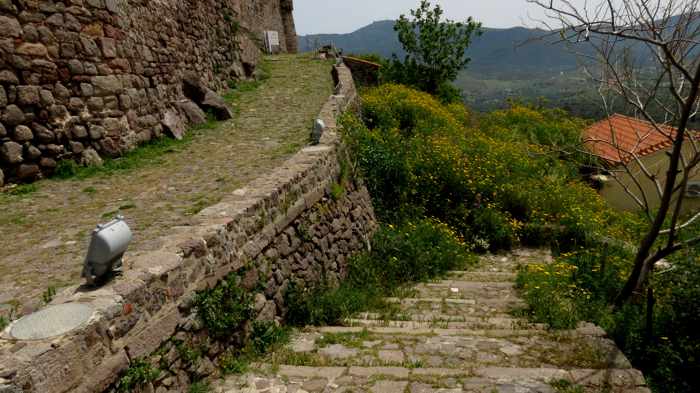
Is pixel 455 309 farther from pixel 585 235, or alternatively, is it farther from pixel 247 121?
pixel 247 121

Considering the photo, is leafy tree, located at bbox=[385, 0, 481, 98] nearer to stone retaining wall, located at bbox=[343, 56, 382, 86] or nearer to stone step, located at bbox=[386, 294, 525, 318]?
stone retaining wall, located at bbox=[343, 56, 382, 86]

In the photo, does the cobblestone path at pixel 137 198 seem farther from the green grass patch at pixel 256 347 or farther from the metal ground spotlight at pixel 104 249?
the green grass patch at pixel 256 347

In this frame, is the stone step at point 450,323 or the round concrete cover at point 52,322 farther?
the stone step at point 450,323

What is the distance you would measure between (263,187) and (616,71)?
4497 millimetres

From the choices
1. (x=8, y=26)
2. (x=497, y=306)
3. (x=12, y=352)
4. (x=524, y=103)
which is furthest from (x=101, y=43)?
Result: (x=524, y=103)

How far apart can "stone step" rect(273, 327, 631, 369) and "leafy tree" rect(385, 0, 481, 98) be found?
18696mm

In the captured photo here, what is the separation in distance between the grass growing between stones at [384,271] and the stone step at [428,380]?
1.33 metres

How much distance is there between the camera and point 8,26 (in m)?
5.54

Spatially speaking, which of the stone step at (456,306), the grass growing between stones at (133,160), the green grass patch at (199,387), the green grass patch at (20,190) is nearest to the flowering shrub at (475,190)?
the stone step at (456,306)

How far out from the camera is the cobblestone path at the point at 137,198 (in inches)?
150

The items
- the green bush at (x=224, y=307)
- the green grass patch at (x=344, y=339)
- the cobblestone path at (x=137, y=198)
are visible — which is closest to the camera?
the green bush at (x=224, y=307)

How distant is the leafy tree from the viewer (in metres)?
22.2

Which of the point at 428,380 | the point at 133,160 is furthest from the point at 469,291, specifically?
the point at 133,160

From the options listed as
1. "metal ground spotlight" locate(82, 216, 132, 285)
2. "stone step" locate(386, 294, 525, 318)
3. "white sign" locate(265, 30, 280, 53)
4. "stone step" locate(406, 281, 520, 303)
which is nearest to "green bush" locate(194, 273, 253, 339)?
"metal ground spotlight" locate(82, 216, 132, 285)
